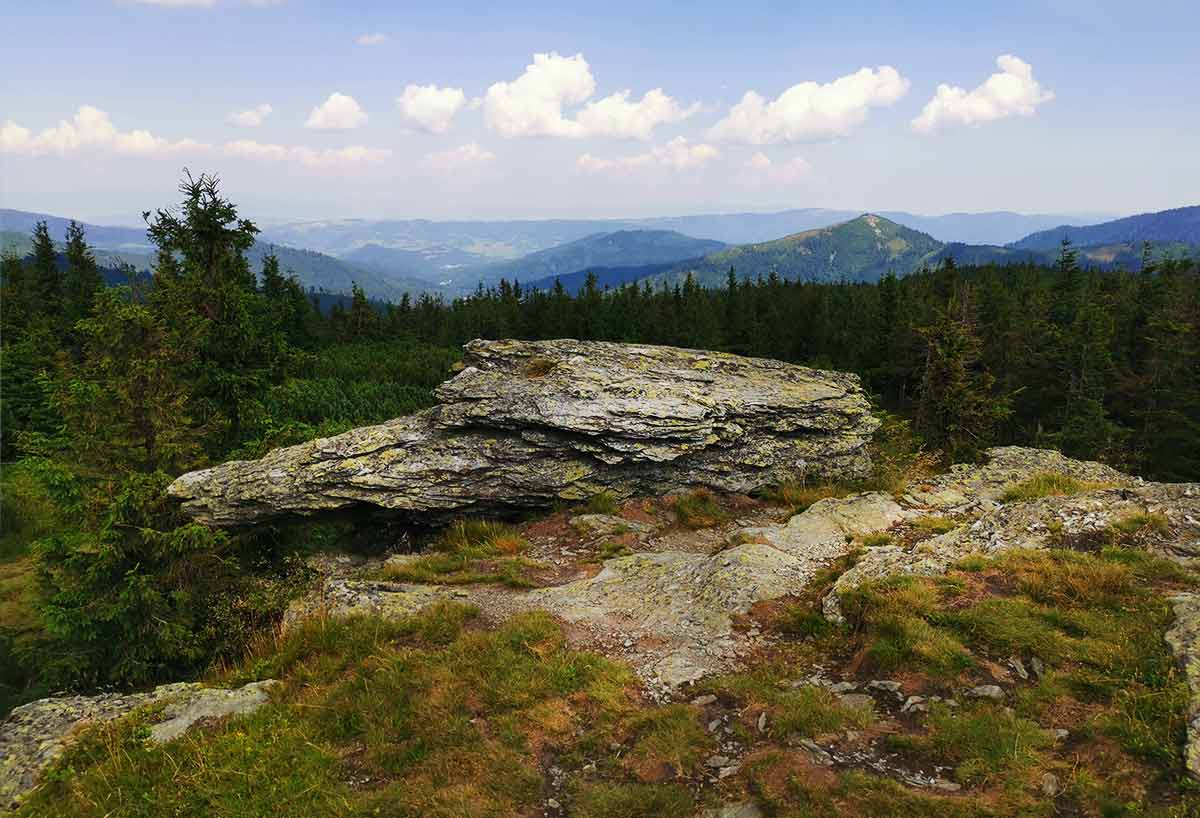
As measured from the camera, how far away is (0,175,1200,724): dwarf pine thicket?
12414 mm

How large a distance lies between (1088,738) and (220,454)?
2219cm

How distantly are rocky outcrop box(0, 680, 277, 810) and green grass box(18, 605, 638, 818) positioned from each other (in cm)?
35

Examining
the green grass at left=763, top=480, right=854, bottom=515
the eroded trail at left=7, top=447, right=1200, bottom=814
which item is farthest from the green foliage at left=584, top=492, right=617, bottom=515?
the green grass at left=763, top=480, right=854, bottom=515

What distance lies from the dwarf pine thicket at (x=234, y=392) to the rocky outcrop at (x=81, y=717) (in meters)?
2.30

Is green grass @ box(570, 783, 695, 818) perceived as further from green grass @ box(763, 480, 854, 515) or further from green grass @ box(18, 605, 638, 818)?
green grass @ box(763, 480, 854, 515)

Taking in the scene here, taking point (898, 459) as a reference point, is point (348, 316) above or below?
above

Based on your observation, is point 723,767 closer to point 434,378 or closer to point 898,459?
point 898,459

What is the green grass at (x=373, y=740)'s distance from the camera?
7.05 meters

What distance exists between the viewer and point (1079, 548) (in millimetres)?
12273

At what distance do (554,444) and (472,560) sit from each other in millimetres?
4573

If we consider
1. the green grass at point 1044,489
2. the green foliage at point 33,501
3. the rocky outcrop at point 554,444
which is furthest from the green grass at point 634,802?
the green grass at point 1044,489

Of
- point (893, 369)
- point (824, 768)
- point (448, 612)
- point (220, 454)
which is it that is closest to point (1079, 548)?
point (824, 768)

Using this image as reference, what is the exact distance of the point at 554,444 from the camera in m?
17.8

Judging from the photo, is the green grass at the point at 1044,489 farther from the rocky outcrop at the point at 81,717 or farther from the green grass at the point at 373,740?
the rocky outcrop at the point at 81,717
